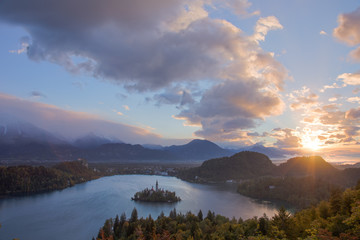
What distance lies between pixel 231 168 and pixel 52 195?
4067 inches

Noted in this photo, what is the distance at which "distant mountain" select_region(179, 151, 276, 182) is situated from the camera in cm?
13950

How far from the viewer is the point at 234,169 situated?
146m

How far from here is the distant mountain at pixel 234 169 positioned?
13950 centimetres

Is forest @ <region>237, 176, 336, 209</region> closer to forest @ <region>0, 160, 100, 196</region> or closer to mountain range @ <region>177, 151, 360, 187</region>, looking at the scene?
mountain range @ <region>177, 151, 360, 187</region>

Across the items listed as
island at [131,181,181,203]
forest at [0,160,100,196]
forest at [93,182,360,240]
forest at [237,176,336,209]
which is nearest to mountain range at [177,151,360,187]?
forest at [237,176,336,209]

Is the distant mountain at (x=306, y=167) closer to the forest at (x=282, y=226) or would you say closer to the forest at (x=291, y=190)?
the forest at (x=291, y=190)

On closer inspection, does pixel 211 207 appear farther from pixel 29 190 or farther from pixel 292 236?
pixel 29 190

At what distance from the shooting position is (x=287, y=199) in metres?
80.2

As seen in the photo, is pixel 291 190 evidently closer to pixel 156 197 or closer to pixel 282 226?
pixel 156 197

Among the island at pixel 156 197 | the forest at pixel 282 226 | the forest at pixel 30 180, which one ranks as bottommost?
the island at pixel 156 197

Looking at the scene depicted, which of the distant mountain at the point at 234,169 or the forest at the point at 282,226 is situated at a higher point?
the forest at the point at 282,226

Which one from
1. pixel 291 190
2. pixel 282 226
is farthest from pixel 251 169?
pixel 282 226

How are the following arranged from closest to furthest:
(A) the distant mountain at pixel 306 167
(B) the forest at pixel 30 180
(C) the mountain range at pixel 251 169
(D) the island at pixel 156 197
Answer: (D) the island at pixel 156 197, (B) the forest at pixel 30 180, (A) the distant mountain at pixel 306 167, (C) the mountain range at pixel 251 169

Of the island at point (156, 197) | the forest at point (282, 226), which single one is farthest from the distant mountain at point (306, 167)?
the forest at point (282, 226)
